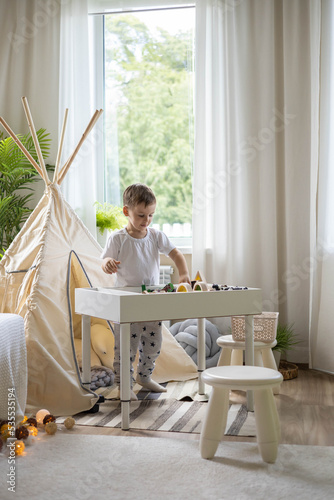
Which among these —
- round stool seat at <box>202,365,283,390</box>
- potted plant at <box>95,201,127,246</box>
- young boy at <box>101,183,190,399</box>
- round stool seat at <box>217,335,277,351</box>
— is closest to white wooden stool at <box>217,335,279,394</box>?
round stool seat at <box>217,335,277,351</box>

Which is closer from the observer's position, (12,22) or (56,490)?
(56,490)

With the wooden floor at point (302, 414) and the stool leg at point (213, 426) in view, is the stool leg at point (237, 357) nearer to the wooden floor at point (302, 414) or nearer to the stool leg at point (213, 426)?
the wooden floor at point (302, 414)

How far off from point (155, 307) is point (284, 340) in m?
1.39

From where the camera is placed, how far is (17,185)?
12.4 feet

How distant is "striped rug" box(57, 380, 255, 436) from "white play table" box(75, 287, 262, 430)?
0.38ft

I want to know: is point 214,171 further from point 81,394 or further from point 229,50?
point 81,394

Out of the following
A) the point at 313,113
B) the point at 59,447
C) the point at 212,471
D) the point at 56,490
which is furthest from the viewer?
the point at 313,113

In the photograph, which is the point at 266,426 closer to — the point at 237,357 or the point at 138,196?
the point at 237,357

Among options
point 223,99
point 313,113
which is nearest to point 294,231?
point 313,113

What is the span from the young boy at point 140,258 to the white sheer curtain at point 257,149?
0.96 m

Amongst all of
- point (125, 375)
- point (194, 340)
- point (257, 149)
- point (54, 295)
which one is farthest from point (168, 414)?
point (257, 149)

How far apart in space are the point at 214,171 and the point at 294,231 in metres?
0.63

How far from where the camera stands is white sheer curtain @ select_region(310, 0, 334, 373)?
11.4ft

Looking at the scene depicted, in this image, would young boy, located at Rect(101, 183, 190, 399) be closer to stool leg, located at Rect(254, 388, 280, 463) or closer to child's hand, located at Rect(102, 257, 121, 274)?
child's hand, located at Rect(102, 257, 121, 274)
